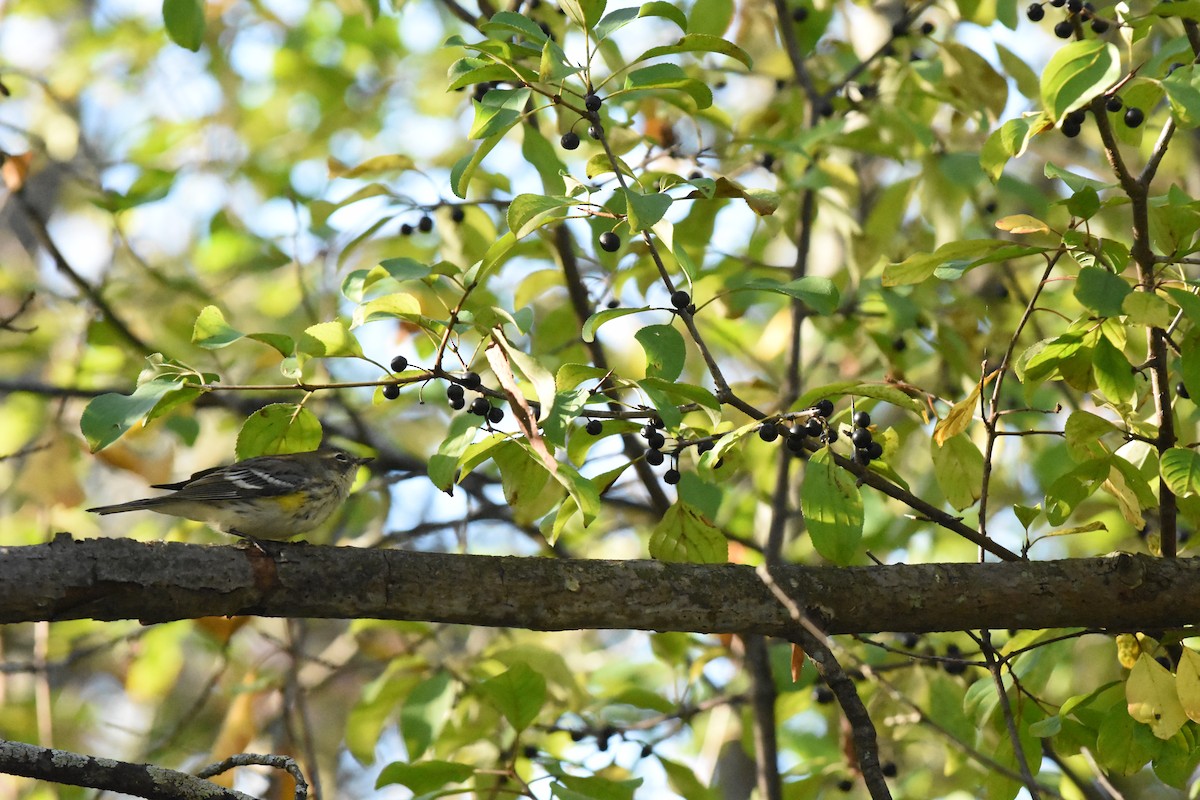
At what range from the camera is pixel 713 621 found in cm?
322

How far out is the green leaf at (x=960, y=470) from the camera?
11.1ft

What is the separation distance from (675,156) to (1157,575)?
7.53 feet

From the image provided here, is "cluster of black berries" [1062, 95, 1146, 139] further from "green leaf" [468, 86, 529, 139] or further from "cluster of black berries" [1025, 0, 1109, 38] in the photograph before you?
"green leaf" [468, 86, 529, 139]

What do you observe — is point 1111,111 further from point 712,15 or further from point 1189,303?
point 712,15

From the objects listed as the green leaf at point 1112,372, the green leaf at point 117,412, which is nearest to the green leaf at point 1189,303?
the green leaf at point 1112,372

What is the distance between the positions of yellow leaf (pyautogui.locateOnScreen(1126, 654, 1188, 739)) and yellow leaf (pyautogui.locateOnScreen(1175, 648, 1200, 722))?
2 centimetres

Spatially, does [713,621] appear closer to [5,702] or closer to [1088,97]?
[1088,97]

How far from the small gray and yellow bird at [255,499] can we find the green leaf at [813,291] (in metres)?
2.32

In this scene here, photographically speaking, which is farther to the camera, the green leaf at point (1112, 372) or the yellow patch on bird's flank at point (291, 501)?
the yellow patch on bird's flank at point (291, 501)

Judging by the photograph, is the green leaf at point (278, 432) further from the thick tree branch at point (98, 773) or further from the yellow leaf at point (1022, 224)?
the yellow leaf at point (1022, 224)

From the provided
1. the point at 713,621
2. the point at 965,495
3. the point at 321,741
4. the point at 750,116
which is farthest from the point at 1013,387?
the point at 321,741

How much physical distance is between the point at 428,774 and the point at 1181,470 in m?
2.40

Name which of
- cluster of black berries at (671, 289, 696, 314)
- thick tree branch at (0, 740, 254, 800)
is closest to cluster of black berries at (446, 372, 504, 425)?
cluster of black berries at (671, 289, 696, 314)

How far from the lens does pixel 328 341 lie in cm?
290
